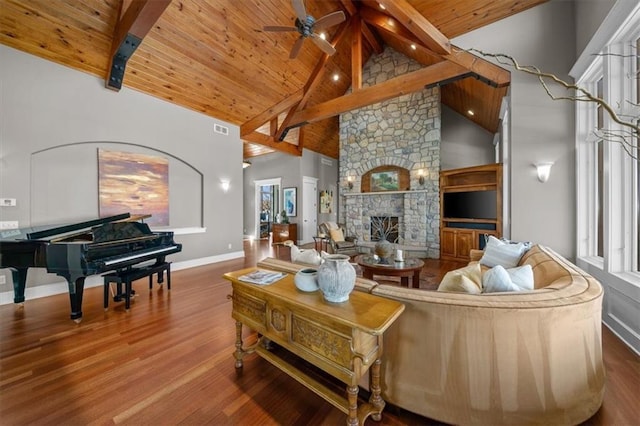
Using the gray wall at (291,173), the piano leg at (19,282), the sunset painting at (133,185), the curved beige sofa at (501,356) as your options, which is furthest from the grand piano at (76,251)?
the gray wall at (291,173)

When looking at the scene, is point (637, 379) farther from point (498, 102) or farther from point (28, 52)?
point (28, 52)

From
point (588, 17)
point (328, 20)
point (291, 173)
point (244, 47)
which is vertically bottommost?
point (291, 173)

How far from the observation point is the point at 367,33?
597 cm

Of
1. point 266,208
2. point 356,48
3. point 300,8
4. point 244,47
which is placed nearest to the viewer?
point 300,8

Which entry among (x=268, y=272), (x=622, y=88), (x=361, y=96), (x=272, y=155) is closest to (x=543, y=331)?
(x=268, y=272)

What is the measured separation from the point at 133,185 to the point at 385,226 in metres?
5.91

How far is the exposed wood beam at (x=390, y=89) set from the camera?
4.12 m

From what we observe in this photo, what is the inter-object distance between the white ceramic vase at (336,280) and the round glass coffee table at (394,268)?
6.54ft

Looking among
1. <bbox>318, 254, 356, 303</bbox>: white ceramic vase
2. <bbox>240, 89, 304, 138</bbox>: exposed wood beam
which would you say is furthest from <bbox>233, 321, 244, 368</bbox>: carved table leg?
<bbox>240, 89, 304, 138</bbox>: exposed wood beam

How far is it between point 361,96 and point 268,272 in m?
4.50

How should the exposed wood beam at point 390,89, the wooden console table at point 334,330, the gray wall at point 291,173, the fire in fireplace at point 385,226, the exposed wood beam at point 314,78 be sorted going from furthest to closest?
the gray wall at point 291,173
the fire in fireplace at point 385,226
the exposed wood beam at point 314,78
the exposed wood beam at point 390,89
the wooden console table at point 334,330

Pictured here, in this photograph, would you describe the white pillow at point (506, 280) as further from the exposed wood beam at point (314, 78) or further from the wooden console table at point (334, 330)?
the exposed wood beam at point (314, 78)

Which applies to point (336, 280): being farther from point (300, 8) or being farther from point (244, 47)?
point (244, 47)

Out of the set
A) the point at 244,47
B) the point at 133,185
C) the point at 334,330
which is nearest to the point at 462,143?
the point at 244,47
